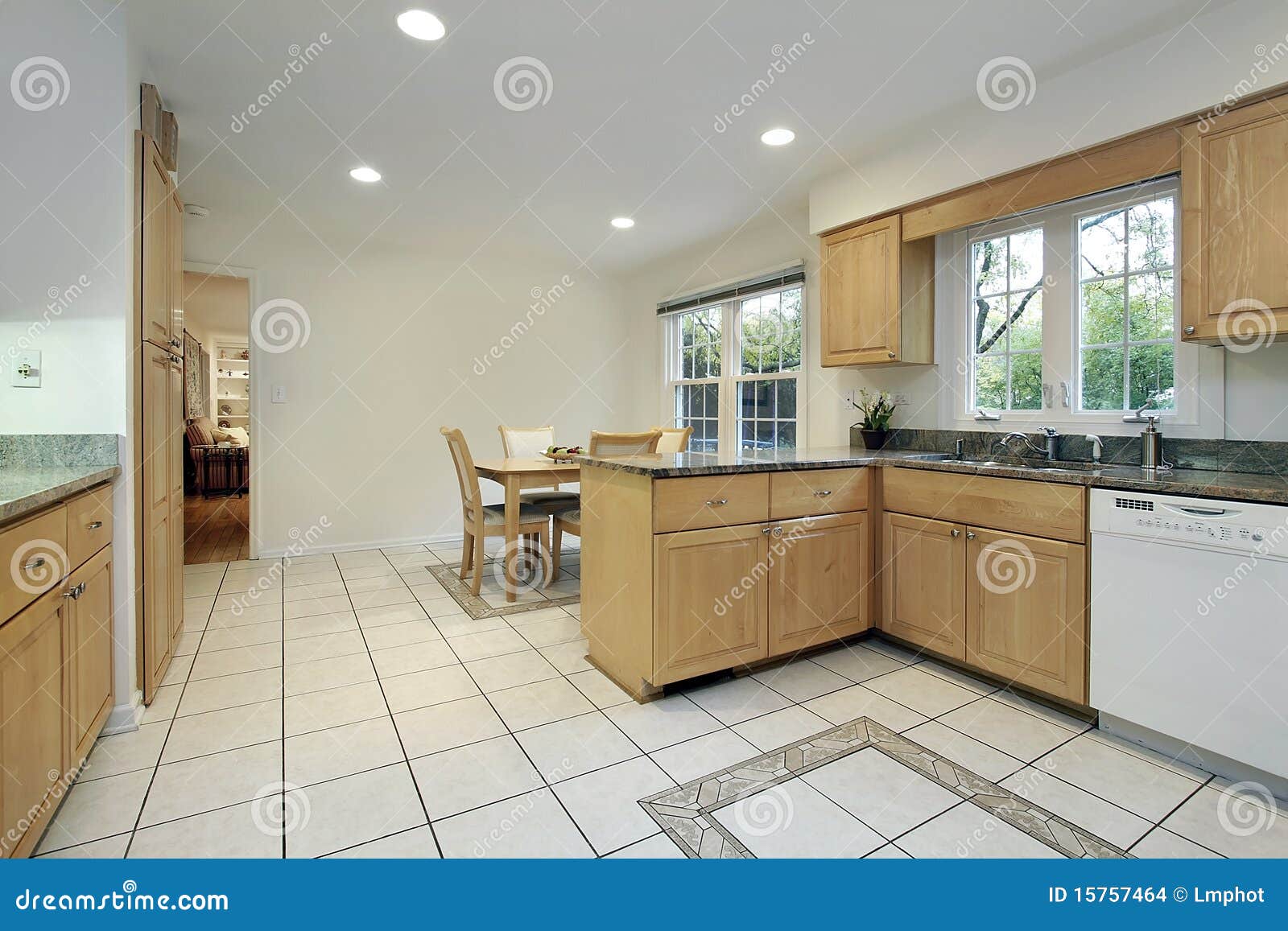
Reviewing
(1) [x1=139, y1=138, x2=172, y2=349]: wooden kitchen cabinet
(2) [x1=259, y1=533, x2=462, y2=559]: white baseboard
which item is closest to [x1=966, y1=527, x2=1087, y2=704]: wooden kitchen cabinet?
(1) [x1=139, y1=138, x2=172, y2=349]: wooden kitchen cabinet

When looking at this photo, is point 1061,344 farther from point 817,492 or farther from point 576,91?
point 576,91

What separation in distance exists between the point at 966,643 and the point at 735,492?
1085 millimetres

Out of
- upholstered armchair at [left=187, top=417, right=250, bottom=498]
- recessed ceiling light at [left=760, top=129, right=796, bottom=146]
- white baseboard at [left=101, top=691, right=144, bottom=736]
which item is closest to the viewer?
white baseboard at [left=101, top=691, right=144, bottom=736]

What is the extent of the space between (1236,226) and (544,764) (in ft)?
9.09

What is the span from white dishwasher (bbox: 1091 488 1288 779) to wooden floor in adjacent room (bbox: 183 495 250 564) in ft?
15.4

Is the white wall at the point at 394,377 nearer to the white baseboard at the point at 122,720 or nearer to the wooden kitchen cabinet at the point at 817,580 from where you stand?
the white baseboard at the point at 122,720

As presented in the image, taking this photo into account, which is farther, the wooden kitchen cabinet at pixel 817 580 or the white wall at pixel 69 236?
the wooden kitchen cabinet at pixel 817 580

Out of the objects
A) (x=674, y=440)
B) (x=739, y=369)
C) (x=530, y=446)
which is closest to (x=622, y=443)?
(x=674, y=440)

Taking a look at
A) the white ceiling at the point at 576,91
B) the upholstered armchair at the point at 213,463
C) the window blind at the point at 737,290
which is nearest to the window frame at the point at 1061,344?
the white ceiling at the point at 576,91

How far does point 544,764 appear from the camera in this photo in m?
1.96

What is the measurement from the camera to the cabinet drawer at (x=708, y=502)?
2.30 m

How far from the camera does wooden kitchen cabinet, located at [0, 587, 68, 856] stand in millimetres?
1280

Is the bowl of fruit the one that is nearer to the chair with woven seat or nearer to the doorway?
the chair with woven seat

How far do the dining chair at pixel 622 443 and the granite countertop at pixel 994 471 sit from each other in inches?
29.7
